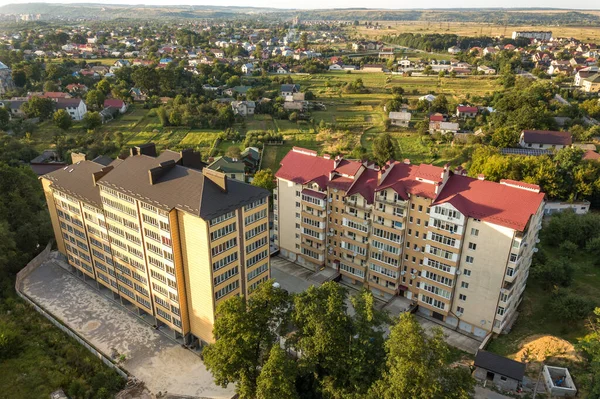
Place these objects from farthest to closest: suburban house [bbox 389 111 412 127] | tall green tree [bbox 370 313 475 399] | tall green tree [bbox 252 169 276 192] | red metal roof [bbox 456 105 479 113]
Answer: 1. red metal roof [bbox 456 105 479 113]
2. suburban house [bbox 389 111 412 127]
3. tall green tree [bbox 252 169 276 192]
4. tall green tree [bbox 370 313 475 399]

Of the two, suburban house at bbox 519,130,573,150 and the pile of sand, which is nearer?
the pile of sand

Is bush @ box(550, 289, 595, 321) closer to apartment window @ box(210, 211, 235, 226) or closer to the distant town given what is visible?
the distant town

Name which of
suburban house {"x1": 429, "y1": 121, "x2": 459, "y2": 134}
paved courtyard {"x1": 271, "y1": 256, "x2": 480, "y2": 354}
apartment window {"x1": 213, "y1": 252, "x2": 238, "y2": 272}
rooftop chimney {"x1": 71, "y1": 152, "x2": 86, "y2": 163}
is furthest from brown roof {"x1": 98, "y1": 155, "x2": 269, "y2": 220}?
suburban house {"x1": 429, "y1": 121, "x2": 459, "y2": 134}

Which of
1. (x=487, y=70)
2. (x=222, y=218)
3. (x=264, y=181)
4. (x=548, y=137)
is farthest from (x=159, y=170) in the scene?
(x=487, y=70)

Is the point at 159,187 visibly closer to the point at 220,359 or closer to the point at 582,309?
the point at 220,359

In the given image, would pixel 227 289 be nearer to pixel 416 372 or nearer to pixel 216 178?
pixel 216 178

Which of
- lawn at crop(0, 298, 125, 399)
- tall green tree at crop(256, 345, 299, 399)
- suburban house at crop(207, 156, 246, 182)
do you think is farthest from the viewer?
suburban house at crop(207, 156, 246, 182)

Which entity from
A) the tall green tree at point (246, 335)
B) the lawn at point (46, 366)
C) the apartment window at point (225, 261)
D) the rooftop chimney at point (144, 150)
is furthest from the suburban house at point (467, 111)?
the lawn at point (46, 366)
